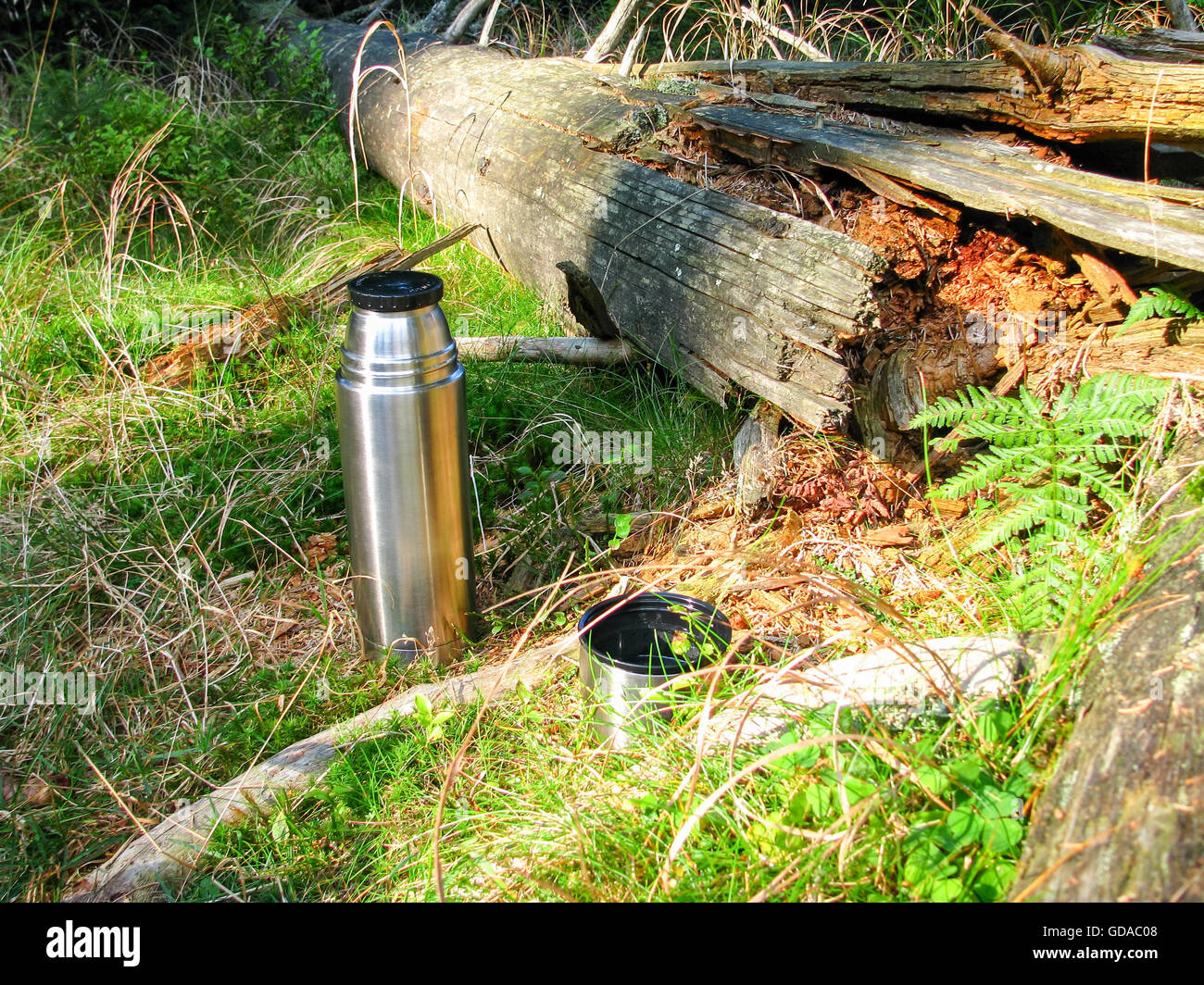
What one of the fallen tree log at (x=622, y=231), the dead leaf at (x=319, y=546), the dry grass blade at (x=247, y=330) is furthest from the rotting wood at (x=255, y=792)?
the dry grass blade at (x=247, y=330)

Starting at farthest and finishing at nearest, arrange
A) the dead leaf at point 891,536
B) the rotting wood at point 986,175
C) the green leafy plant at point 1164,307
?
the dead leaf at point 891,536 < the green leafy plant at point 1164,307 < the rotting wood at point 986,175

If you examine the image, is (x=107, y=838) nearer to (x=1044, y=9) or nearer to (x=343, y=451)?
(x=343, y=451)

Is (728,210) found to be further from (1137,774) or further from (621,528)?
(1137,774)

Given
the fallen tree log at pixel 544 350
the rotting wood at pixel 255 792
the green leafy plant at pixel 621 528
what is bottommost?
the rotting wood at pixel 255 792

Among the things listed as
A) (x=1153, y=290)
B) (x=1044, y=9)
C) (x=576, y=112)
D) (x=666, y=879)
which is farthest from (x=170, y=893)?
(x=1044, y=9)

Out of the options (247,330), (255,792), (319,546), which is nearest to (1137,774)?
(255,792)

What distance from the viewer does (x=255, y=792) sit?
2.44 metres

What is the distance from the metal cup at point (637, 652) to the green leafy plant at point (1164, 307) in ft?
5.01

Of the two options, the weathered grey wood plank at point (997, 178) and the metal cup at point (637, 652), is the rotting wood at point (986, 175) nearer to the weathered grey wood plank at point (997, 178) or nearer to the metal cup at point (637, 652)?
the weathered grey wood plank at point (997, 178)

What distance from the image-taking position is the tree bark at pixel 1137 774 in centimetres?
141

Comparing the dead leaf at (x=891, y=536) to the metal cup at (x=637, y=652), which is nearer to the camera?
the metal cup at (x=637, y=652)

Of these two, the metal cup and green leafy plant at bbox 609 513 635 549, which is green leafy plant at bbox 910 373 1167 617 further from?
green leafy plant at bbox 609 513 635 549

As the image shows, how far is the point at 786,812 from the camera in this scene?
1914mm

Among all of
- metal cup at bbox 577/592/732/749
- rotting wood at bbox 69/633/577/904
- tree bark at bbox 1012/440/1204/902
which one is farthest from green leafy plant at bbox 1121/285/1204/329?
rotting wood at bbox 69/633/577/904
